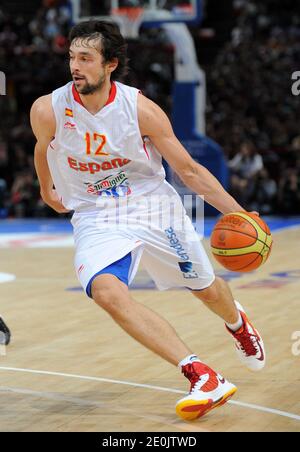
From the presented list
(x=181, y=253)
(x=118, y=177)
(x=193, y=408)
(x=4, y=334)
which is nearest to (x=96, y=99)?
(x=118, y=177)

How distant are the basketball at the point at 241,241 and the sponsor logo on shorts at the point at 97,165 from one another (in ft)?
2.08

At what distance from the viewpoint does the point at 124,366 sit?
20.1ft

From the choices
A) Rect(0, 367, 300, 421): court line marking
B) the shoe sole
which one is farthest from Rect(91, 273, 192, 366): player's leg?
Rect(0, 367, 300, 421): court line marking

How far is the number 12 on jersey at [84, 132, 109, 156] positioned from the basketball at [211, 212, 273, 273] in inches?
29.9

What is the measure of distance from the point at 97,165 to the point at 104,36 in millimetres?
681

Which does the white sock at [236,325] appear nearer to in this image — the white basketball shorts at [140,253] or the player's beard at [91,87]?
the white basketball shorts at [140,253]

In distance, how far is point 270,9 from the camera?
25.2 m

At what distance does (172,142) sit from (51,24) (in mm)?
19893

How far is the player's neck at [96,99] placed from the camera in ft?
16.6

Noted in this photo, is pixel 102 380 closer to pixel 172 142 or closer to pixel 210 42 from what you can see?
pixel 172 142

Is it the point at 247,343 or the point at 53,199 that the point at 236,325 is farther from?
the point at 53,199

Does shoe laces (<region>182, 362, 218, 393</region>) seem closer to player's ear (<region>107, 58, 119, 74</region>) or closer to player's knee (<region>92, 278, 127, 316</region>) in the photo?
player's knee (<region>92, 278, 127, 316</region>)

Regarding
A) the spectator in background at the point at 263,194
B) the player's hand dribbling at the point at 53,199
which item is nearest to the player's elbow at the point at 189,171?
the player's hand dribbling at the point at 53,199

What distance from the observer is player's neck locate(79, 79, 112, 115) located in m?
5.06
